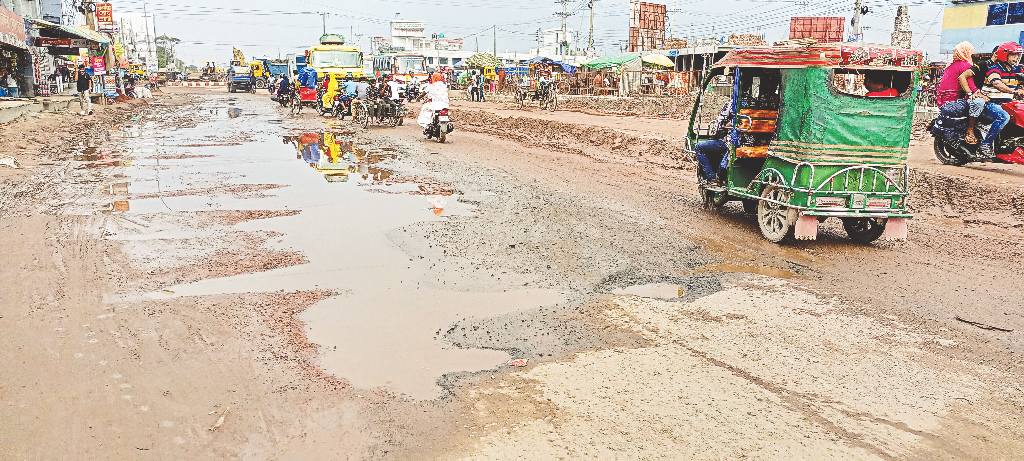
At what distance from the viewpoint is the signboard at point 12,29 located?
2416cm

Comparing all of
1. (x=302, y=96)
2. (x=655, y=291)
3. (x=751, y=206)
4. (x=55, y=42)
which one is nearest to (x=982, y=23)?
(x=302, y=96)

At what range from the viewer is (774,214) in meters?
7.51

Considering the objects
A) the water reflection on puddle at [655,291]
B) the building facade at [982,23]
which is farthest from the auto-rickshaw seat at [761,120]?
the building facade at [982,23]

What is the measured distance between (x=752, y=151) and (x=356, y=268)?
4.45 m

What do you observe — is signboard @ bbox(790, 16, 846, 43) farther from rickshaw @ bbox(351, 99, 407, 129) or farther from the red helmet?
the red helmet

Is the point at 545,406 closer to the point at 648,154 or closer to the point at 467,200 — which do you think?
the point at 467,200

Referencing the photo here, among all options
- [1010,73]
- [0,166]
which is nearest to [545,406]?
[1010,73]

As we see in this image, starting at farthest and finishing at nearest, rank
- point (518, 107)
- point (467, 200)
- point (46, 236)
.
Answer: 1. point (518, 107)
2. point (467, 200)
3. point (46, 236)

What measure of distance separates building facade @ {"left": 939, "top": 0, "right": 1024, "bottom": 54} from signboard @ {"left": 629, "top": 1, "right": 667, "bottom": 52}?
17.7m

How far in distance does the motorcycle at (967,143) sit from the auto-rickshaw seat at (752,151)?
17.3 ft

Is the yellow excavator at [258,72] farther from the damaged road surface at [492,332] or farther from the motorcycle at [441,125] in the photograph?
the damaged road surface at [492,332]

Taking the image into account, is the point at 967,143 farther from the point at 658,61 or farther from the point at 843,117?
the point at 658,61

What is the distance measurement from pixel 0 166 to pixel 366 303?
10.9 metres

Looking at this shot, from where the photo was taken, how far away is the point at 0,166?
1282 centimetres
